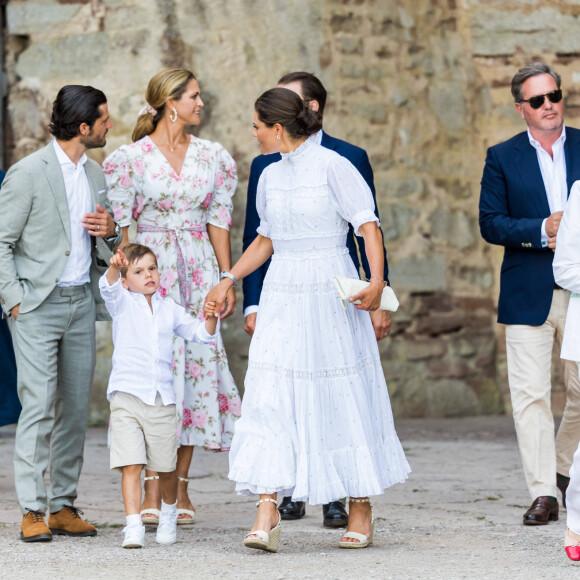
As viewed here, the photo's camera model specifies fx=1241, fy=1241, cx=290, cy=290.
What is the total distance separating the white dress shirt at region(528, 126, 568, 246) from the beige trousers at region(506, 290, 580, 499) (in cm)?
39

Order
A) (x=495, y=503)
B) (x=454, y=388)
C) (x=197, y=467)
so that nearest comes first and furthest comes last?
(x=495, y=503) → (x=197, y=467) → (x=454, y=388)

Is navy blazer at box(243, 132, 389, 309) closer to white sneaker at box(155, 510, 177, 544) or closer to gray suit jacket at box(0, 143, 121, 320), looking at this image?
gray suit jacket at box(0, 143, 121, 320)

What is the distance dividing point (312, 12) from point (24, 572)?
16.1ft

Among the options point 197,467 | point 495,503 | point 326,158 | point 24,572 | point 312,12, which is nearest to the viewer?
point 24,572

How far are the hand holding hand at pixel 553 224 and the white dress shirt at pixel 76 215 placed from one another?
184 centimetres

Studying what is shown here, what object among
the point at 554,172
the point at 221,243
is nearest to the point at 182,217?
the point at 221,243

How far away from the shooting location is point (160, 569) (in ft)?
13.2

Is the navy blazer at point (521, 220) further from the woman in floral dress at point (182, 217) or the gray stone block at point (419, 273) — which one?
the gray stone block at point (419, 273)

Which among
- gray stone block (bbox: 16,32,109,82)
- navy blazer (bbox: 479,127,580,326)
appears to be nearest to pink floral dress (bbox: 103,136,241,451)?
navy blazer (bbox: 479,127,580,326)

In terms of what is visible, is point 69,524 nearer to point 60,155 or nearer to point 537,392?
point 60,155

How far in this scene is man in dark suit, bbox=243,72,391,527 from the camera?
5.14 m

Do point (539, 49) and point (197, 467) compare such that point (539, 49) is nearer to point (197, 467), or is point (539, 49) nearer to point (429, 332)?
point (429, 332)

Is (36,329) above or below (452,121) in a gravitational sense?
below

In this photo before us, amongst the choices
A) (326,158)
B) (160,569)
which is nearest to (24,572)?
(160,569)
